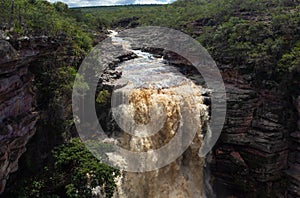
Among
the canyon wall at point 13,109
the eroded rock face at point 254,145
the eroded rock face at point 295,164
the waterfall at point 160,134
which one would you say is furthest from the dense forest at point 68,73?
the eroded rock face at point 295,164

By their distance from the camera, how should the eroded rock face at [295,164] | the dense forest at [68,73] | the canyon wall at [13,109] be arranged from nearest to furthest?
the canyon wall at [13,109] < the dense forest at [68,73] < the eroded rock face at [295,164]

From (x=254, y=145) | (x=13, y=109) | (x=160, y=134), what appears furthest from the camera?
(x=254, y=145)

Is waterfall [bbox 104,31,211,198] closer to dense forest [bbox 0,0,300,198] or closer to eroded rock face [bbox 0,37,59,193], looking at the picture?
dense forest [bbox 0,0,300,198]

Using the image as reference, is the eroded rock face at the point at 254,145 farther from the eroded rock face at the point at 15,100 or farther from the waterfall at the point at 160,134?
the eroded rock face at the point at 15,100

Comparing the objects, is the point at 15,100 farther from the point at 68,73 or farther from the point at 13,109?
the point at 68,73

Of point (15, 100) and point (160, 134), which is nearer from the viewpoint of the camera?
point (15, 100)

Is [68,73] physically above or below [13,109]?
above

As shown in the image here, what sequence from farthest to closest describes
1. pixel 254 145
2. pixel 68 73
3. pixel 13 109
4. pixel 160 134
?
pixel 254 145 < pixel 160 134 < pixel 68 73 < pixel 13 109

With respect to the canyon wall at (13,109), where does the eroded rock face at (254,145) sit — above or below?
below

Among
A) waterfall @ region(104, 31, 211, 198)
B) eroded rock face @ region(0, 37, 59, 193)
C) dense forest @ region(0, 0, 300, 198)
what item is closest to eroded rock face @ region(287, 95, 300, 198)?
dense forest @ region(0, 0, 300, 198)

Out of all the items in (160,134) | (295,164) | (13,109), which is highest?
(13,109)

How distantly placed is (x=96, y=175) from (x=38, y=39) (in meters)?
5.88

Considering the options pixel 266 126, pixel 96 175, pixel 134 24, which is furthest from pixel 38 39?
pixel 134 24

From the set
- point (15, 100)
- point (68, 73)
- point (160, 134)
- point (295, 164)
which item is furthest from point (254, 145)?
point (15, 100)
